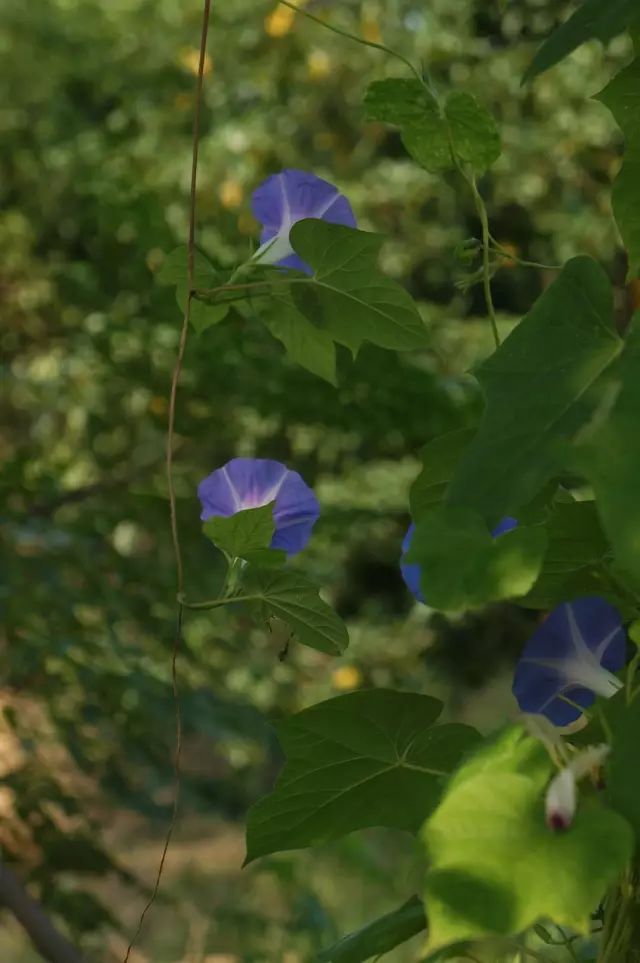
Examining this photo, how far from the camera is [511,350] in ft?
1.37

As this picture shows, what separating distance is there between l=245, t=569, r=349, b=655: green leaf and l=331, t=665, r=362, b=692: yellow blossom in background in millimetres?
2940

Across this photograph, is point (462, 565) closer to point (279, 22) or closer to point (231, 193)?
point (231, 193)

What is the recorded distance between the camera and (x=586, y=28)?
1.40ft

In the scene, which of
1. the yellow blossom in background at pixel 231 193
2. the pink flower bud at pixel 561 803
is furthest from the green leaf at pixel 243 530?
the yellow blossom in background at pixel 231 193

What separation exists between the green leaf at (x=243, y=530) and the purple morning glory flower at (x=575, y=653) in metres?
0.12

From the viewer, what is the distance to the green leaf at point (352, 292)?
1.86ft

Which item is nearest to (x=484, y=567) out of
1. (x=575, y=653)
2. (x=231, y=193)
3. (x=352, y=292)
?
(x=575, y=653)

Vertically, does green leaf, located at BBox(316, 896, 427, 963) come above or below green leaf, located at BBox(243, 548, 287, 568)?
below

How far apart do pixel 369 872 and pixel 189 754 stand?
2.53 meters

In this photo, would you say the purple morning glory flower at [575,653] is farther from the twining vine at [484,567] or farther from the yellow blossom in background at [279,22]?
the yellow blossom in background at [279,22]

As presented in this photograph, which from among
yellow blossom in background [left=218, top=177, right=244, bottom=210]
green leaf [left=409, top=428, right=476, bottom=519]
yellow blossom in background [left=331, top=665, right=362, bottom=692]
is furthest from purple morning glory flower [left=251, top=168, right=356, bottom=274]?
yellow blossom in background [left=331, top=665, right=362, bottom=692]

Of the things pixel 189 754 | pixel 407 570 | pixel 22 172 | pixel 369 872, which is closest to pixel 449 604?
pixel 407 570

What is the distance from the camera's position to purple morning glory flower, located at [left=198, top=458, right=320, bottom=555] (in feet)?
2.01

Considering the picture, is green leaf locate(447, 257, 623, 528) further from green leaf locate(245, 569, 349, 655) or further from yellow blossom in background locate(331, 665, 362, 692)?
yellow blossom in background locate(331, 665, 362, 692)
